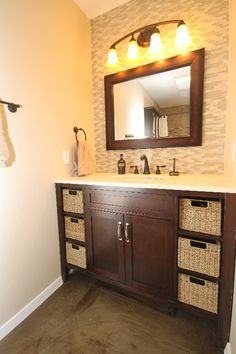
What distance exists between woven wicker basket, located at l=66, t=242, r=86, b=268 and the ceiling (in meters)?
2.28

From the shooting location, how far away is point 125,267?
4.79ft

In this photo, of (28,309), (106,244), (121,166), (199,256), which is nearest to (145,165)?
(121,166)

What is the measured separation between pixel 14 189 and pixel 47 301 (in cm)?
96

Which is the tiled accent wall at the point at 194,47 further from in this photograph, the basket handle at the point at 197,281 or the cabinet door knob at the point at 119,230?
the basket handle at the point at 197,281

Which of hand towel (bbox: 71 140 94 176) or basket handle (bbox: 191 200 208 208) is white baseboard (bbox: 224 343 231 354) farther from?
hand towel (bbox: 71 140 94 176)

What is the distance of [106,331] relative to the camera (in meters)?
1.27

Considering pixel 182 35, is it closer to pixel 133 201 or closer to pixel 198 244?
pixel 133 201

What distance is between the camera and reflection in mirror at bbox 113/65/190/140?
1.66 meters

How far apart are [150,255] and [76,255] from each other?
704 mm

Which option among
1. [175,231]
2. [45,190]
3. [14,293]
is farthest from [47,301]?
[175,231]

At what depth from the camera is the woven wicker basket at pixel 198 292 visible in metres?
1.15

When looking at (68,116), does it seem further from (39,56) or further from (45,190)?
(45,190)

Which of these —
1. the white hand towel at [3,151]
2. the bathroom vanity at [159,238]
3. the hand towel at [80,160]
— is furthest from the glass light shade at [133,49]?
the white hand towel at [3,151]

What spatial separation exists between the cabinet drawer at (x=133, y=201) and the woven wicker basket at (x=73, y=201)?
0.32 feet
